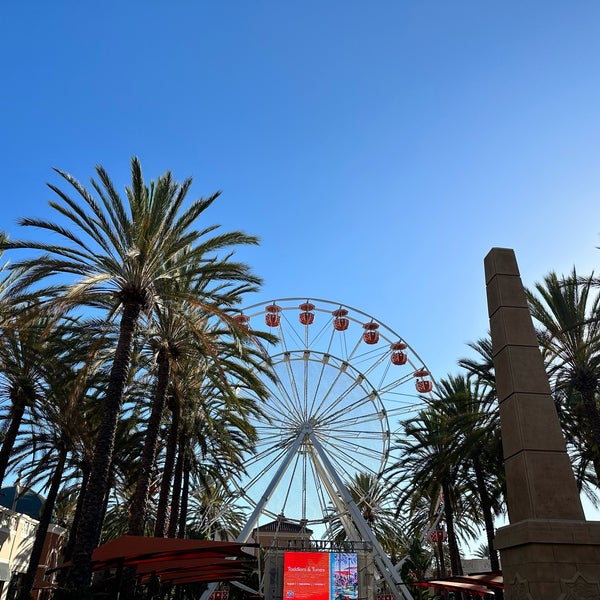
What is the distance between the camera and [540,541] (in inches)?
311

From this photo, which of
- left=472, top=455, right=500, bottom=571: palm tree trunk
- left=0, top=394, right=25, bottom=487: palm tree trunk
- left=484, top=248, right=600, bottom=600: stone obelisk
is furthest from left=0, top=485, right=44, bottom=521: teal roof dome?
left=484, top=248, right=600, bottom=600: stone obelisk

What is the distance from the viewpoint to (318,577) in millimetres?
25453

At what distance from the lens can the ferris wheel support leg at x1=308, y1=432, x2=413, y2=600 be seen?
24.8m

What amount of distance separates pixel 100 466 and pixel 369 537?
50.6 feet

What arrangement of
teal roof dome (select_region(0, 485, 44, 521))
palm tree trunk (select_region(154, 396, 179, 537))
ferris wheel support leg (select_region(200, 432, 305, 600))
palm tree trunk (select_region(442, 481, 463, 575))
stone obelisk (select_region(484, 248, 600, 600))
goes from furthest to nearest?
teal roof dome (select_region(0, 485, 44, 521)), palm tree trunk (select_region(442, 481, 463, 575)), ferris wheel support leg (select_region(200, 432, 305, 600)), palm tree trunk (select_region(154, 396, 179, 537)), stone obelisk (select_region(484, 248, 600, 600))

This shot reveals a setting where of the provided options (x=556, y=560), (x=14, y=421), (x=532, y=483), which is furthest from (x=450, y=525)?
(x=556, y=560)

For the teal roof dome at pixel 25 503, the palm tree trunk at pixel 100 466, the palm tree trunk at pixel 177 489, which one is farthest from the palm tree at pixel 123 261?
the teal roof dome at pixel 25 503

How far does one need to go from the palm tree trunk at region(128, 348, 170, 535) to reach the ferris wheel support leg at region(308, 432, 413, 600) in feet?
36.1

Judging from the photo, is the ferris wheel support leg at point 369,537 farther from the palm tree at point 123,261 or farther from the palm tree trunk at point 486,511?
the palm tree at point 123,261

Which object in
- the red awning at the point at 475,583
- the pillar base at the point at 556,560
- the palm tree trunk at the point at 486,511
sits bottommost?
the pillar base at the point at 556,560

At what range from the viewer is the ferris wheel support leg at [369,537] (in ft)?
81.3

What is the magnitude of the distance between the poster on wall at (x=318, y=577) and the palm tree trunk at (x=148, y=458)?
882 centimetres

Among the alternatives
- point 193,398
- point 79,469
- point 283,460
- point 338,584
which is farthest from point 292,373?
point 79,469

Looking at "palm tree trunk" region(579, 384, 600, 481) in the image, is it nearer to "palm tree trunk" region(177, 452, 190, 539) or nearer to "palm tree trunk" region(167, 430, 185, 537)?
"palm tree trunk" region(167, 430, 185, 537)
